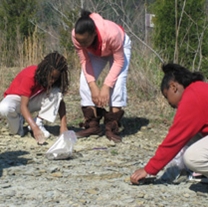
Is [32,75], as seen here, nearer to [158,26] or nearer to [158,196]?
[158,196]

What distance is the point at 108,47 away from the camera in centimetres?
488

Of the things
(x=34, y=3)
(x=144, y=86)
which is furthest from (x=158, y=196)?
(x=34, y=3)

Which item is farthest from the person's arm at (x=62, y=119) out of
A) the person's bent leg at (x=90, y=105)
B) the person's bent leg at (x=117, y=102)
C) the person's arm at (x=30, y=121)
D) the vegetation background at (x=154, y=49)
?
the vegetation background at (x=154, y=49)

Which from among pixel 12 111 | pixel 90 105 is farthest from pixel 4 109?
pixel 90 105

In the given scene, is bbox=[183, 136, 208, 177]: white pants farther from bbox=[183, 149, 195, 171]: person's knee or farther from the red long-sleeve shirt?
the red long-sleeve shirt

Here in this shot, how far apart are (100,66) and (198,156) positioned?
1.93 metres

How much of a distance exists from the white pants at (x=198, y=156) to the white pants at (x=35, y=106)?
1.92 metres

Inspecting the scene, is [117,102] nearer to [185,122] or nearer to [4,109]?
[4,109]

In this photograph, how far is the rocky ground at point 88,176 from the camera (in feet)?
11.4

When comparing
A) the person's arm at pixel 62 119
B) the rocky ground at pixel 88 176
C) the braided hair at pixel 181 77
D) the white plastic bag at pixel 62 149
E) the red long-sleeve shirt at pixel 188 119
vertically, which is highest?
the braided hair at pixel 181 77

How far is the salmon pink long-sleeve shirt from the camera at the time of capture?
480 centimetres

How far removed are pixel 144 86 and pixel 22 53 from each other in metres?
2.39

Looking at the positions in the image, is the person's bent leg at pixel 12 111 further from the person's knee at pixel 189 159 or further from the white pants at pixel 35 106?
the person's knee at pixel 189 159

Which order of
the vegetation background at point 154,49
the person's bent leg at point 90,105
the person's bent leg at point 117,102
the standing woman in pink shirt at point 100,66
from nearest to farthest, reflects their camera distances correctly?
the standing woman in pink shirt at point 100,66 → the person's bent leg at point 117,102 → the person's bent leg at point 90,105 → the vegetation background at point 154,49
